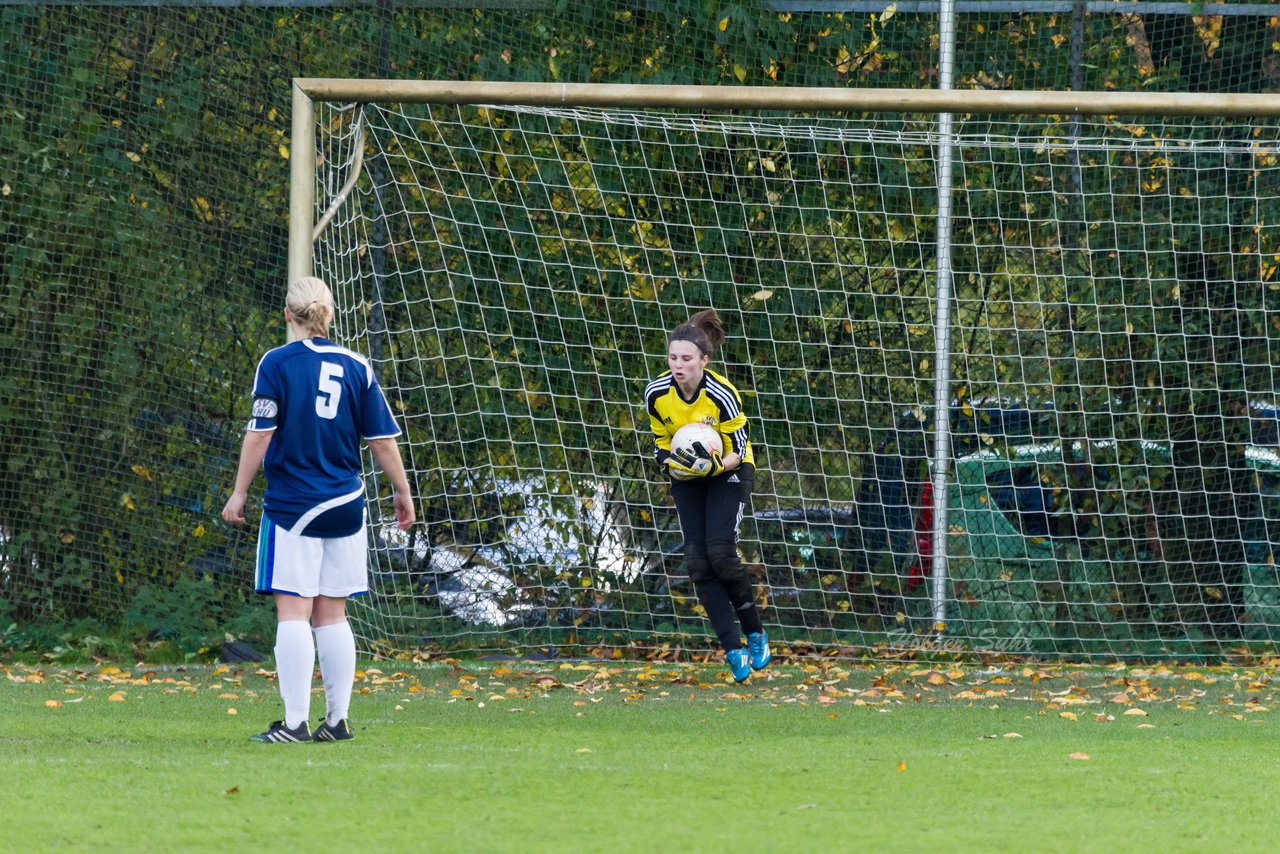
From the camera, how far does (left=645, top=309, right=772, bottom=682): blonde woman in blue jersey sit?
286 inches

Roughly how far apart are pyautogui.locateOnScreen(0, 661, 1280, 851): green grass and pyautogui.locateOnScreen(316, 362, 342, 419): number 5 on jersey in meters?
1.14

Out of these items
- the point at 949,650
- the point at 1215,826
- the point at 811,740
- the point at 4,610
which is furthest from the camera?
the point at 4,610

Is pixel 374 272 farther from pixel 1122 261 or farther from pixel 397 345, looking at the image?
pixel 1122 261

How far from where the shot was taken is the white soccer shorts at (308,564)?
5250 mm

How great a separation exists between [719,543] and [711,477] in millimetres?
318

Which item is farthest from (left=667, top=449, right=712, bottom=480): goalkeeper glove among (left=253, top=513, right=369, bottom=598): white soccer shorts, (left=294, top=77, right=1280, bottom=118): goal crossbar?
(left=253, top=513, right=369, bottom=598): white soccer shorts

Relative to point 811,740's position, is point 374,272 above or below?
above

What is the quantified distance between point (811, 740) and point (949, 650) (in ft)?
10.1

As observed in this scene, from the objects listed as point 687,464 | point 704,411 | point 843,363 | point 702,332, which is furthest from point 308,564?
point 843,363

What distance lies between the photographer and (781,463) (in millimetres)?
9461

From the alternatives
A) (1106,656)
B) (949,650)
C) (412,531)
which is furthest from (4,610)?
(1106,656)

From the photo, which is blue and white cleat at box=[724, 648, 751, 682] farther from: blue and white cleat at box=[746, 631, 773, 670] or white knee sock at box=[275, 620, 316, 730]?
white knee sock at box=[275, 620, 316, 730]

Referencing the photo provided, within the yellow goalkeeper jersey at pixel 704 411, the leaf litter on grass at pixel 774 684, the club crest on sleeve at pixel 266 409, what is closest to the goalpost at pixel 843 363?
the leaf litter on grass at pixel 774 684

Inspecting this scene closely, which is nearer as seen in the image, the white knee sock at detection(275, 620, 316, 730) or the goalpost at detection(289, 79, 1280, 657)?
the white knee sock at detection(275, 620, 316, 730)
